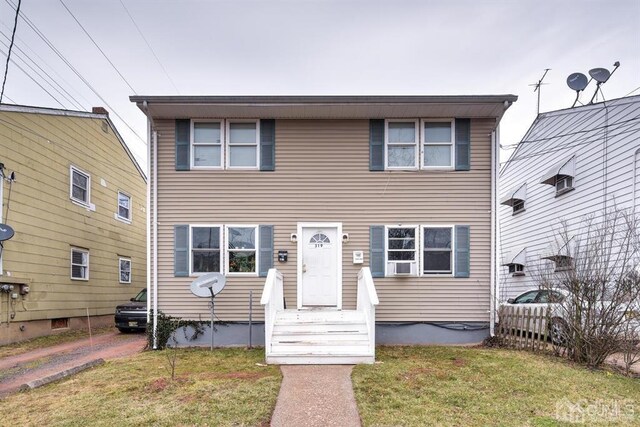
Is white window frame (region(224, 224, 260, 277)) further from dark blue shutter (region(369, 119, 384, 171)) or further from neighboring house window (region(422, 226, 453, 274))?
neighboring house window (region(422, 226, 453, 274))

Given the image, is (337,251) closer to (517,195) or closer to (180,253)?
(180,253)

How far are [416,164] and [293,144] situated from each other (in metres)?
2.75

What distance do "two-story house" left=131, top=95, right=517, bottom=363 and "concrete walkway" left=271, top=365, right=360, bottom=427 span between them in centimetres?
254

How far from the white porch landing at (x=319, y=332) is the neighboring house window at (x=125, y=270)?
29.6 ft

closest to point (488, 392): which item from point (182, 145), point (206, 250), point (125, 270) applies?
point (206, 250)

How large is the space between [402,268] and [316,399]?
14.5 feet

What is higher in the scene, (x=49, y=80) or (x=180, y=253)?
(x=49, y=80)

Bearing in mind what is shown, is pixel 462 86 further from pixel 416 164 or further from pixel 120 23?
pixel 120 23

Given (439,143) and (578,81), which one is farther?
(578,81)

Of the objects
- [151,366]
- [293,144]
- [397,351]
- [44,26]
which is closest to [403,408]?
[397,351]

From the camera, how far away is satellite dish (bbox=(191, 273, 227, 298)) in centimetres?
813

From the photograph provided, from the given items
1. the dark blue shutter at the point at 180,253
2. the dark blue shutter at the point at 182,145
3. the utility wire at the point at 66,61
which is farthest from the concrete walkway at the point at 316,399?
the utility wire at the point at 66,61
